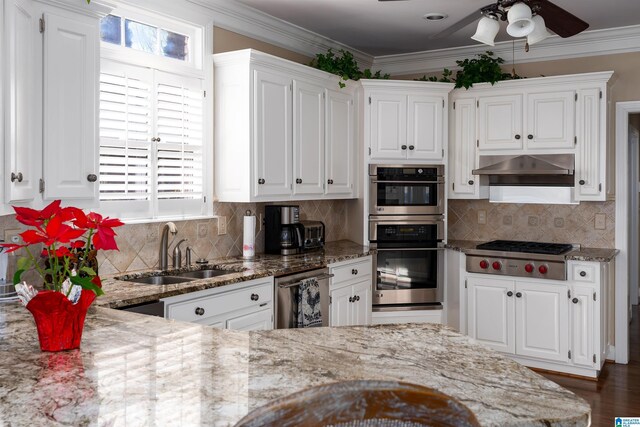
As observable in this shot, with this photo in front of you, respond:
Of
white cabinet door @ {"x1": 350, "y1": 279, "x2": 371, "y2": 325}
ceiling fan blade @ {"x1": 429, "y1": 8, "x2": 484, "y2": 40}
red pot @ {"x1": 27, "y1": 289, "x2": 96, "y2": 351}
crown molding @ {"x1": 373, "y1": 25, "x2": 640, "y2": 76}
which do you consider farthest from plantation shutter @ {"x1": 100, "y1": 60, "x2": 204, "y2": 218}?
crown molding @ {"x1": 373, "y1": 25, "x2": 640, "y2": 76}

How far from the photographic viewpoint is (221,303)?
3.37 metres

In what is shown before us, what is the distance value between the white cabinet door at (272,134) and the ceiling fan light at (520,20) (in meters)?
1.82

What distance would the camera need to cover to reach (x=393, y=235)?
5.25 m

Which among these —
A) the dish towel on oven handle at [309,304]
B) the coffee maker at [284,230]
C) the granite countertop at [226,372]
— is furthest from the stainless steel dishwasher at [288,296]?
the granite countertop at [226,372]

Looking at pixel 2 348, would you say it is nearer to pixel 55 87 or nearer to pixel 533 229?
pixel 55 87

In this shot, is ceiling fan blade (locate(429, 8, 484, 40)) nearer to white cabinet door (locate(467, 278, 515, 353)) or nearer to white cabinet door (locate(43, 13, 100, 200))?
white cabinet door (locate(43, 13, 100, 200))

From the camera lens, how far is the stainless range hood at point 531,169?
4887mm

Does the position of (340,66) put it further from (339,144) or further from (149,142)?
(149,142)

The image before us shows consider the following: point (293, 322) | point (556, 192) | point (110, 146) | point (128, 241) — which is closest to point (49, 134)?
point (110, 146)

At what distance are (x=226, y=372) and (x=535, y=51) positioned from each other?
4.79 meters

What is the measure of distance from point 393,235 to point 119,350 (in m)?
3.72

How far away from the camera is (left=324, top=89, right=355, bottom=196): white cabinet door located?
494cm

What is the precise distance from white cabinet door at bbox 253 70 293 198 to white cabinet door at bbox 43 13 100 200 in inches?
57.2

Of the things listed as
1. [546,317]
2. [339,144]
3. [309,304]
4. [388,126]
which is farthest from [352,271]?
[546,317]
